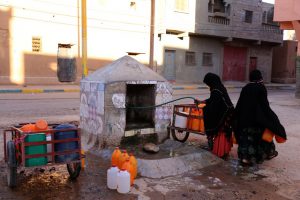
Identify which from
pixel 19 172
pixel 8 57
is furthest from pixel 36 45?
pixel 19 172

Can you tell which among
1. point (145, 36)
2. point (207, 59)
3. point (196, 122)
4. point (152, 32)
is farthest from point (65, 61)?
point (207, 59)

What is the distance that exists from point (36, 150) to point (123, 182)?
1099 mm

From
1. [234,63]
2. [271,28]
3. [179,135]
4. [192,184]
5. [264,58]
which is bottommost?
[192,184]

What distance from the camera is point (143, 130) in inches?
237

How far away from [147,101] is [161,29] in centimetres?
1645

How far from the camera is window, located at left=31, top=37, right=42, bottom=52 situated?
1772 centimetres

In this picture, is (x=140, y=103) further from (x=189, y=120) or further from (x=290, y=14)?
(x=290, y=14)

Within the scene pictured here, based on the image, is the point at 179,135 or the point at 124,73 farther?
the point at 179,135

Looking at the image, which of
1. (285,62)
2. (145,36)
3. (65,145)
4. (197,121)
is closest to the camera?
(65,145)

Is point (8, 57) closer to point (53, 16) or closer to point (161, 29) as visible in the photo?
point (53, 16)

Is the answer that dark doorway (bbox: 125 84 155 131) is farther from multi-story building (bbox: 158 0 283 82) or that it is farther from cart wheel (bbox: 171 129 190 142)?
multi-story building (bbox: 158 0 283 82)

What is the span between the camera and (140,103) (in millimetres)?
6859

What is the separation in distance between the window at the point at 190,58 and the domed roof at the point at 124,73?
62.1 ft

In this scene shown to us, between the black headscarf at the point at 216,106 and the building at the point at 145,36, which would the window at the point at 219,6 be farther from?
the black headscarf at the point at 216,106
